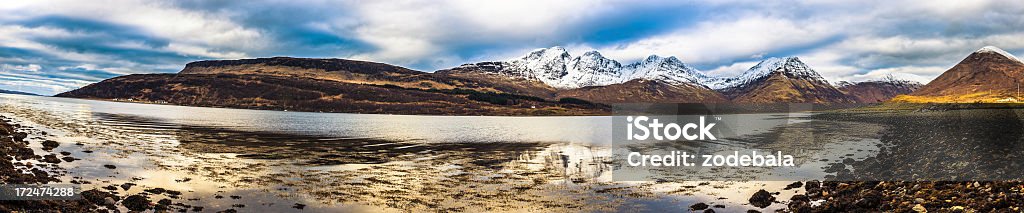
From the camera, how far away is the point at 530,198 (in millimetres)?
31031

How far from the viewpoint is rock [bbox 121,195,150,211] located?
947 inches

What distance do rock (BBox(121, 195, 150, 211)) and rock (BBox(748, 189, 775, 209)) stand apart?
96.7 feet

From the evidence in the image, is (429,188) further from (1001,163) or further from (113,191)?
(1001,163)

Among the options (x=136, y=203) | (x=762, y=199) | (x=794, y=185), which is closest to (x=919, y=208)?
(x=762, y=199)

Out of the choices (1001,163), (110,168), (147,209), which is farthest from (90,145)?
(1001,163)

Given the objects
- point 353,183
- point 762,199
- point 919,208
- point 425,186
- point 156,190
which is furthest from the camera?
point 353,183

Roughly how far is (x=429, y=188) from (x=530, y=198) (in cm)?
667

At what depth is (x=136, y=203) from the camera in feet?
80.5

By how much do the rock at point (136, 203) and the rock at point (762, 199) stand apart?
29469 mm

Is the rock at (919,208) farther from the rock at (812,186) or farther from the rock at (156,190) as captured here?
the rock at (156,190)

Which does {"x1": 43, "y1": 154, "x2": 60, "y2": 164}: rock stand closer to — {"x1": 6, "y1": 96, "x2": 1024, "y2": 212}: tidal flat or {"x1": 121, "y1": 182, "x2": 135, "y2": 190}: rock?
{"x1": 6, "y1": 96, "x2": 1024, "y2": 212}: tidal flat

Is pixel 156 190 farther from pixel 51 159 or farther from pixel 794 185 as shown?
pixel 794 185

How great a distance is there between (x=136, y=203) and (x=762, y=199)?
30.6m

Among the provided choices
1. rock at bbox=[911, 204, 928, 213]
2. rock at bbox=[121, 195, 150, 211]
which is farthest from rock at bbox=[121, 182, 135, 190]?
rock at bbox=[911, 204, 928, 213]
